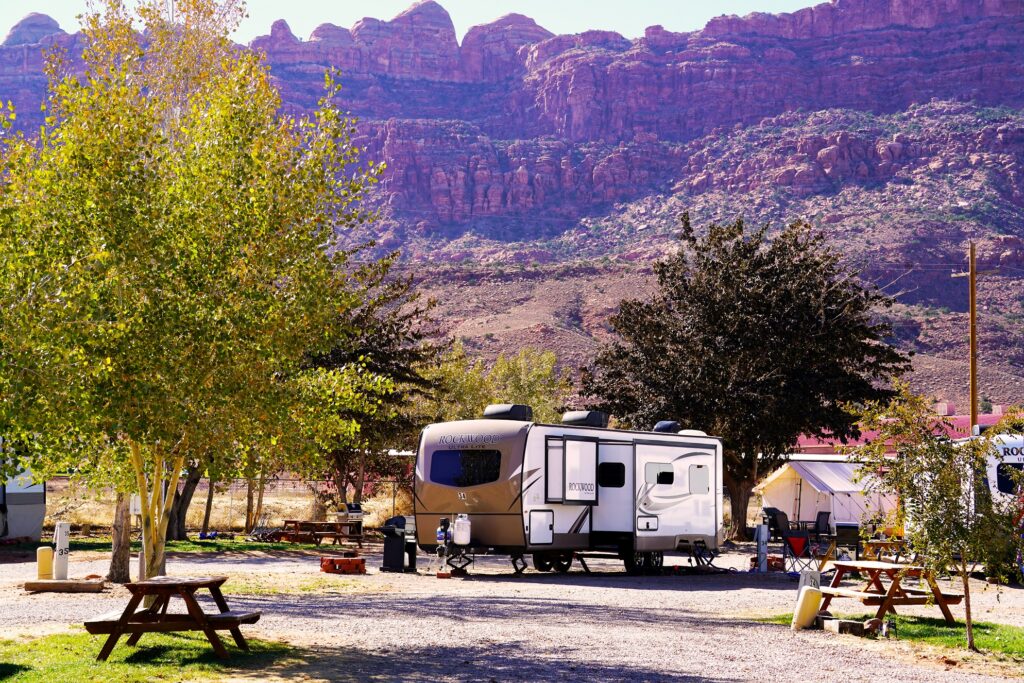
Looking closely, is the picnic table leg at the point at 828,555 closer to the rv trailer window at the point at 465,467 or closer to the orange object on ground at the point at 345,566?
the rv trailer window at the point at 465,467

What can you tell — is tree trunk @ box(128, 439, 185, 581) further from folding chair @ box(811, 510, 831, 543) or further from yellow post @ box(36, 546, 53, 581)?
folding chair @ box(811, 510, 831, 543)

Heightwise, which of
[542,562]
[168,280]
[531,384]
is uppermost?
[531,384]

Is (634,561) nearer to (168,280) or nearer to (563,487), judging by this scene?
(563,487)

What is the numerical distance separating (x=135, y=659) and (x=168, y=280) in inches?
128

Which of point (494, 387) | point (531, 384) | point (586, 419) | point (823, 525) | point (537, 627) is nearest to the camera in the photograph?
point (537, 627)

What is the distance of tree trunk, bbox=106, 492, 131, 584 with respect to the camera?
16.5 m

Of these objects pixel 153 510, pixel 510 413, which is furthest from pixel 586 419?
pixel 153 510

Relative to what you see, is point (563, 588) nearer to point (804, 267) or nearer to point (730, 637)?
point (730, 637)

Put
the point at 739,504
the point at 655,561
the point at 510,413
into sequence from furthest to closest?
the point at 739,504, the point at 655,561, the point at 510,413

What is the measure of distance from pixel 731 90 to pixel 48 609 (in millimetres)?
148411

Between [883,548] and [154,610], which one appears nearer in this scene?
[154,610]

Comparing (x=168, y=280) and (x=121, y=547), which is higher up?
(x=168, y=280)

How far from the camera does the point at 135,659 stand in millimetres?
9164

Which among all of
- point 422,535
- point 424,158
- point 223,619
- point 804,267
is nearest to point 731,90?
point 424,158
